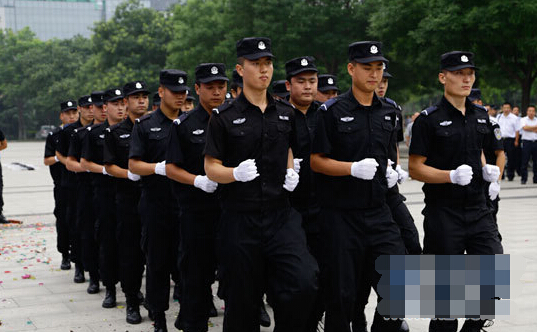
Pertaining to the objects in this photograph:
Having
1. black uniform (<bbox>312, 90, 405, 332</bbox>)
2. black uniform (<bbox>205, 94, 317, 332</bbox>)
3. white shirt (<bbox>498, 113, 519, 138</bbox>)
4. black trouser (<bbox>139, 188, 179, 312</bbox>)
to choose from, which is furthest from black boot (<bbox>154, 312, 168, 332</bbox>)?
white shirt (<bbox>498, 113, 519, 138</bbox>)

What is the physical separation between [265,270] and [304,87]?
2.20m

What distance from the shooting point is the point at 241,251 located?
168 inches

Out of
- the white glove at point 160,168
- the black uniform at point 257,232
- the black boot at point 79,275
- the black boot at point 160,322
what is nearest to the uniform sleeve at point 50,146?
A: the black boot at point 79,275

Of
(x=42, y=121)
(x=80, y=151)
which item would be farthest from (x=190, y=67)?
(x=42, y=121)

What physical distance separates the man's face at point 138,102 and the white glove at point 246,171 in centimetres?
280

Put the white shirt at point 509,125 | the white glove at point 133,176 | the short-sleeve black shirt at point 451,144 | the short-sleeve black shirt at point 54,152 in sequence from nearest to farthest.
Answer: the short-sleeve black shirt at point 451,144
the white glove at point 133,176
the short-sleeve black shirt at point 54,152
the white shirt at point 509,125

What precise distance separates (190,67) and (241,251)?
113ft

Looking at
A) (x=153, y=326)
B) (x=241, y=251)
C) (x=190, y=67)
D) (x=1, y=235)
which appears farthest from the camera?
(x=190, y=67)

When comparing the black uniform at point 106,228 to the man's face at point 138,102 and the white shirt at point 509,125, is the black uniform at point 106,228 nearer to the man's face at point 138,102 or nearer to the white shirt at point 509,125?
the man's face at point 138,102

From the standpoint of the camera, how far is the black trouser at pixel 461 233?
483 centimetres

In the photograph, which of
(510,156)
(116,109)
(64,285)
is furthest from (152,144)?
(510,156)

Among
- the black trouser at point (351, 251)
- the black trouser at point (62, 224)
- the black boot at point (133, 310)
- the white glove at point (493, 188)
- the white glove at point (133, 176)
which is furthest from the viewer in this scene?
the black trouser at point (62, 224)

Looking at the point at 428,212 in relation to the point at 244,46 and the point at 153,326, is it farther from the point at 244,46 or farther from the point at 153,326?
the point at 153,326

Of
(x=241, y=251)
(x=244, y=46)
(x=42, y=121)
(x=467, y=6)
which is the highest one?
(x=467, y=6)
